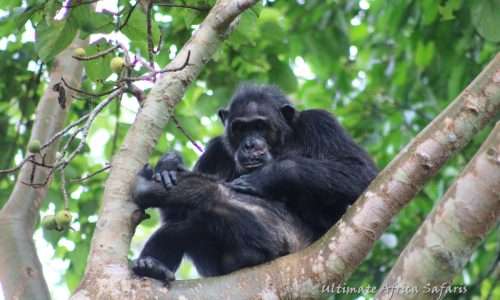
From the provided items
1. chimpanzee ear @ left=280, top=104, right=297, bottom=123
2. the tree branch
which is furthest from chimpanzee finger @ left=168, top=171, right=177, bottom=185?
chimpanzee ear @ left=280, top=104, right=297, bottom=123

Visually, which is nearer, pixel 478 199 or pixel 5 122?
pixel 478 199

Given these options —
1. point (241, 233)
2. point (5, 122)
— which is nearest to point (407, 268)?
point (241, 233)

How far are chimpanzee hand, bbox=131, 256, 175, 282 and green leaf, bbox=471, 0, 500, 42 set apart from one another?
310cm

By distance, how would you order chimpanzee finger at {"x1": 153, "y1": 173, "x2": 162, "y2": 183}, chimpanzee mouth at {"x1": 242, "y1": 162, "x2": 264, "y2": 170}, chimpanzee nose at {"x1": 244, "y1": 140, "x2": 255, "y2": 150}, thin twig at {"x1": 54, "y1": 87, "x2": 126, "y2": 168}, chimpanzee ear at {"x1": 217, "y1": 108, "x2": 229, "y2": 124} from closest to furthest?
1. thin twig at {"x1": 54, "y1": 87, "x2": 126, "y2": 168}
2. chimpanzee finger at {"x1": 153, "y1": 173, "x2": 162, "y2": 183}
3. chimpanzee mouth at {"x1": 242, "y1": 162, "x2": 264, "y2": 170}
4. chimpanzee nose at {"x1": 244, "y1": 140, "x2": 255, "y2": 150}
5. chimpanzee ear at {"x1": 217, "y1": 108, "x2": 229, "y2": 124}

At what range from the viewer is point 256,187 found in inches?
223

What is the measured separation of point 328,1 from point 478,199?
697 centimetres

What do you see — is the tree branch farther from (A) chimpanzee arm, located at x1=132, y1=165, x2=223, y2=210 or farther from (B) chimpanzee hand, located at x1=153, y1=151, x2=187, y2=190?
(B) chimpanzee hand, located at x1=153, y1=151, x2=187, y2=190

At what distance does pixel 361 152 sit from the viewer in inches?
235

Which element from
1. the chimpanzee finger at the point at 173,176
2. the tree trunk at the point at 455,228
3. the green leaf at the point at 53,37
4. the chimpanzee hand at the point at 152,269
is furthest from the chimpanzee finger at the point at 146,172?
the tree trunk at the point at 455,228

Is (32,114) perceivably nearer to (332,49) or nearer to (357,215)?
(332,49)

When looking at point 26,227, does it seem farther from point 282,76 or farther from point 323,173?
point 282,76

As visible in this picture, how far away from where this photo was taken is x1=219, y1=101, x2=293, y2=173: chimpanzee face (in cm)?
632

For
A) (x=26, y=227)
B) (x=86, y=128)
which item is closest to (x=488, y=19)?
(x=86, y=128)

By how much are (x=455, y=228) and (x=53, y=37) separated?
315cm
